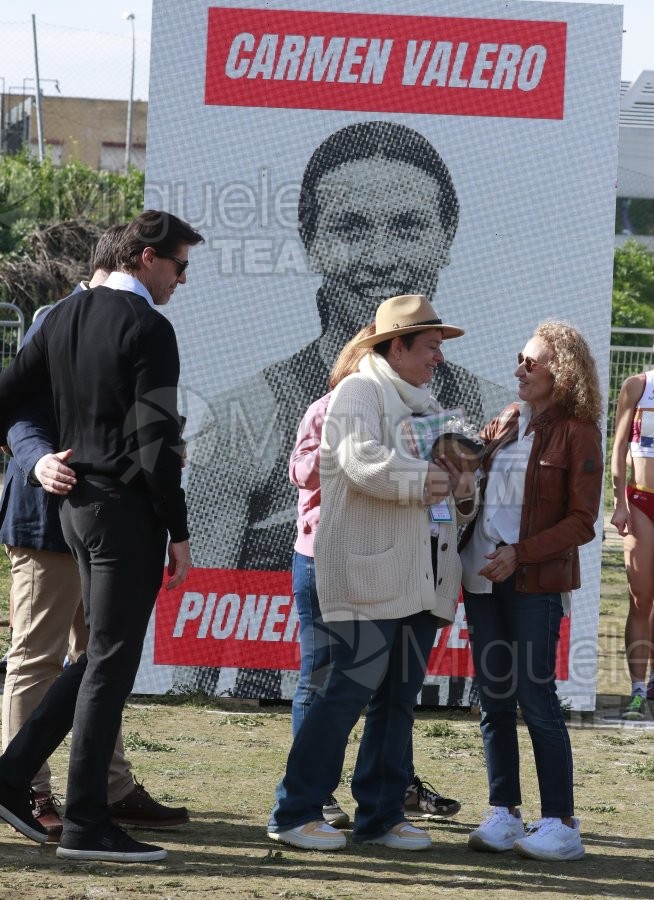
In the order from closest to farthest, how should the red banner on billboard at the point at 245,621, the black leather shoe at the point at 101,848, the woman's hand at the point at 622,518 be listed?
the black leather shoe at the point at 101,848
the red banner on billboard at the point at 245,621
the woman's hand at the point at 622,518

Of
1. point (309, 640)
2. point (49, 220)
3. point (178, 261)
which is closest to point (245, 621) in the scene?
point (309, 640)

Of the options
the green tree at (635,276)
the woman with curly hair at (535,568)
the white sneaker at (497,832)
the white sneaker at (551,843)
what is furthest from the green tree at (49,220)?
the white sneaker at (551,843)

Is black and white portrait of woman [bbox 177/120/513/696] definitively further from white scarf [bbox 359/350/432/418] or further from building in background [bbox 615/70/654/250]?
building in background [bbox 615/70/654/250]

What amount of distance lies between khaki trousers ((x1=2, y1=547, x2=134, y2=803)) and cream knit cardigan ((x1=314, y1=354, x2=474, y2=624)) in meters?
0.82

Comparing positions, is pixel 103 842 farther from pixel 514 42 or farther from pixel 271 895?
pixel 514 42

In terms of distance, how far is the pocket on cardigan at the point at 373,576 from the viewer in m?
4.17

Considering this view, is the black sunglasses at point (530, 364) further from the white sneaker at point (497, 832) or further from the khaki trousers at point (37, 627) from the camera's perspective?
the khaki trousers at point (37, 627)

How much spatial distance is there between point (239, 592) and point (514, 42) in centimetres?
281

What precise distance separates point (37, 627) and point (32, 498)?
1.35ft

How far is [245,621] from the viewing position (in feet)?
20.6

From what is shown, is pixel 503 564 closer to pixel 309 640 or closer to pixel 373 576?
pixel 373 576

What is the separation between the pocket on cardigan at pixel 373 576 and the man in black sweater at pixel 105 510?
1.80ft

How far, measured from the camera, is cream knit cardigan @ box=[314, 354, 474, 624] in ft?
13.7

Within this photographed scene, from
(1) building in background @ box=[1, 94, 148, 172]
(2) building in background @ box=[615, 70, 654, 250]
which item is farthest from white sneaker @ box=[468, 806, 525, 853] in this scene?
(1) building in background @ box=[1, 94, 148, 172]
